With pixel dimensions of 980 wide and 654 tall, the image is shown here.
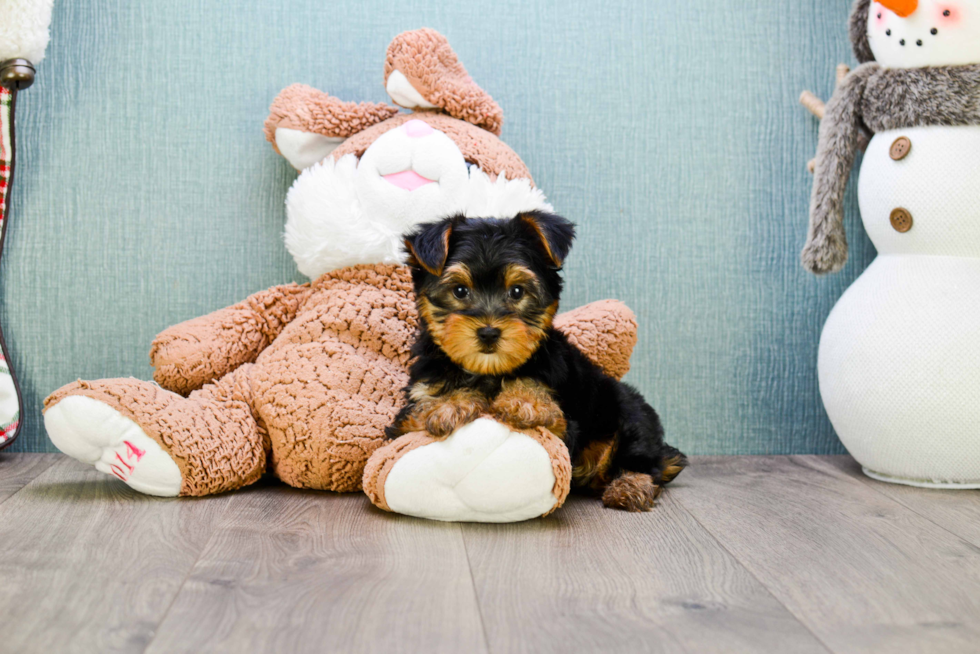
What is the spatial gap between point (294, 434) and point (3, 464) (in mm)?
1061

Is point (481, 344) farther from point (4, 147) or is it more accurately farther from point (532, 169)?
point (4, 147)

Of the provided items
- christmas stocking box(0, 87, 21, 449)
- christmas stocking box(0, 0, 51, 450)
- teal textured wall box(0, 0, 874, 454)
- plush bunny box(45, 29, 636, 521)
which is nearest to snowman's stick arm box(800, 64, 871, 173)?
teal textured wall box(0, 0, 874, 454)

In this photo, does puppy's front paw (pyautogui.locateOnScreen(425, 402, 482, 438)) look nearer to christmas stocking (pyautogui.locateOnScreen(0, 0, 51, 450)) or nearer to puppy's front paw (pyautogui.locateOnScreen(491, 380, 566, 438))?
puppy's front paw (pyautogui.locateOnScreen(491, 380, 566, 438))

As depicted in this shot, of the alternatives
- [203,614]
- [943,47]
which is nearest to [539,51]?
[943,47]

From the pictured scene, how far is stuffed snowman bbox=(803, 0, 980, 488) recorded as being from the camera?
2314mm

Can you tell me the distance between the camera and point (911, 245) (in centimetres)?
246

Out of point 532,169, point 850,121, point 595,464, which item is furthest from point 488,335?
point 850,121

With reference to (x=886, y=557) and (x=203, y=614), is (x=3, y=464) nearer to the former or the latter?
(x=203, y=614)

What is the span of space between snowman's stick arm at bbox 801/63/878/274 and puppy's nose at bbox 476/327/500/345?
128cm

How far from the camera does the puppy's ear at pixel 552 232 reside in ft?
6.18

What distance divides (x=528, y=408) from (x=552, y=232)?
414 mm

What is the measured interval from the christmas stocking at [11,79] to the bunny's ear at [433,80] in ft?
3.49

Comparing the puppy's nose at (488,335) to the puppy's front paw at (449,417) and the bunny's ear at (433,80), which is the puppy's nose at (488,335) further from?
the bunny's ear at (433,80)

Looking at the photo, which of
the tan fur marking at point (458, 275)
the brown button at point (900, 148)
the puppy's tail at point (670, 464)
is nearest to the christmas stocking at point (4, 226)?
the tan fur marking at point (458, 275)
